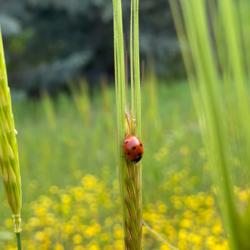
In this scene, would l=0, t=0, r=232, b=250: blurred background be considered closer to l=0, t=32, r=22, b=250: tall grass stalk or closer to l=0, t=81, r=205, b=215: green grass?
l=0, t=81, r=205, b=215: green grass

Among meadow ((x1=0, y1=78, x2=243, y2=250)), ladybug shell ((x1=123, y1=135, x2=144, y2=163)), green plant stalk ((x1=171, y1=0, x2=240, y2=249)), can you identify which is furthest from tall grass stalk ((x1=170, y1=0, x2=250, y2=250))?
meadow ((x1=0, y1=78, x2=243, y2=250))

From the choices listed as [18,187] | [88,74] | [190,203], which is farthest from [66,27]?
[18,187]

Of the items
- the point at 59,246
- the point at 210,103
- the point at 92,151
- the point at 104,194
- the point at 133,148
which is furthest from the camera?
the point at 92,151

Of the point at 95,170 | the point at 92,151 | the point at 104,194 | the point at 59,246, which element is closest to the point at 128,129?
the point at 59,246

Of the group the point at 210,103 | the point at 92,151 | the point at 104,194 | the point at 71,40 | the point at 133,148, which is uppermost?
the point at 210,103

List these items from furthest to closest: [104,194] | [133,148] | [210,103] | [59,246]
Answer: [104,194] → [59,246] → [133,148] → [210,103]

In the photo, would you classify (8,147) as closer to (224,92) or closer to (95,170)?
(224,92)

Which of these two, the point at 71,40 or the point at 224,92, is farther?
the point at 71,40
